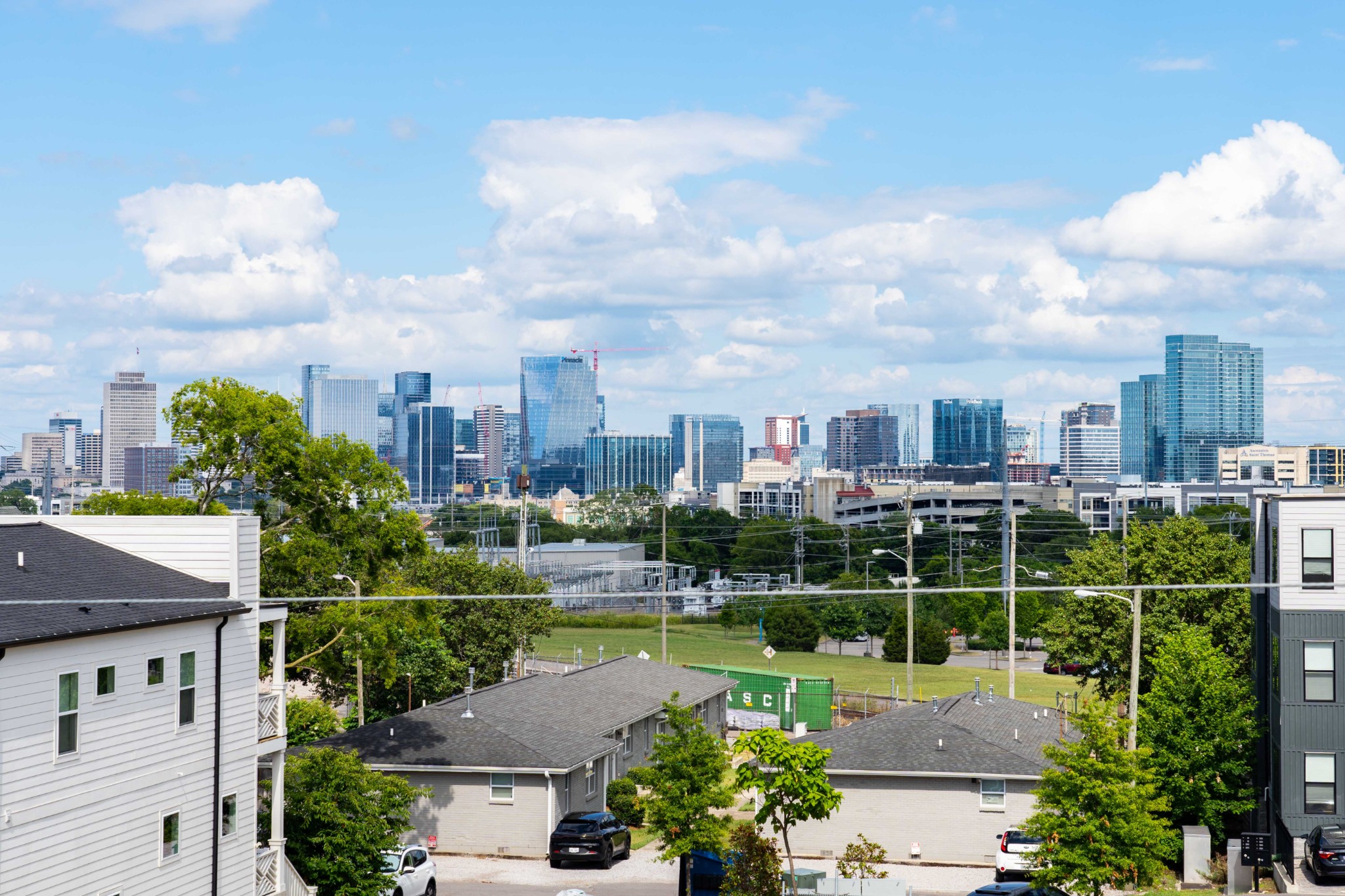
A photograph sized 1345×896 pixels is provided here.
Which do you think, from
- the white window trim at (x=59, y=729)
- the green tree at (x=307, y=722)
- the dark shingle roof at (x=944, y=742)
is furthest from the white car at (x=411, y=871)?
the dark shingle roof at (x=944, y=742)

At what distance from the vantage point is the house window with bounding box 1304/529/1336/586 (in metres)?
36.2

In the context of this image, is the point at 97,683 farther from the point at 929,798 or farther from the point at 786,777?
the point at 929,798

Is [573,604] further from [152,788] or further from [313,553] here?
[152,788]

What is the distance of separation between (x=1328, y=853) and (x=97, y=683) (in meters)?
28.2

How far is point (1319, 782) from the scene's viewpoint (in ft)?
119

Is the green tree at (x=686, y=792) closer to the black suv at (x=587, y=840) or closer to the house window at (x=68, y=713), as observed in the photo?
the black suv at (x=587, y=840)

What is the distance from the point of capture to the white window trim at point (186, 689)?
27672mm

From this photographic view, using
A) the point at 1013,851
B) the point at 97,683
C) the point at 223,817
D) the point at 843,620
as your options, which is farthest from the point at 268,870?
the point at 843,620

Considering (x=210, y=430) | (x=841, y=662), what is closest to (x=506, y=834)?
(x=210, y=430)

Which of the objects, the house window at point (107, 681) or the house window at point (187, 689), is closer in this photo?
the house window at point (107, 681)

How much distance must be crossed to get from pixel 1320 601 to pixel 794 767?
14885mm

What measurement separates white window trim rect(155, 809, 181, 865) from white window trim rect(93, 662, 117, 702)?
291 centimetres

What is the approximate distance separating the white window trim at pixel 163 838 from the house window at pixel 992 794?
2332 centimetres

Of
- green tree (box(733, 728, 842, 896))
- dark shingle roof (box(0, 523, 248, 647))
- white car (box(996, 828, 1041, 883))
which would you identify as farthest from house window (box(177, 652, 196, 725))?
white car (box(996, 828, 1041, 883))
